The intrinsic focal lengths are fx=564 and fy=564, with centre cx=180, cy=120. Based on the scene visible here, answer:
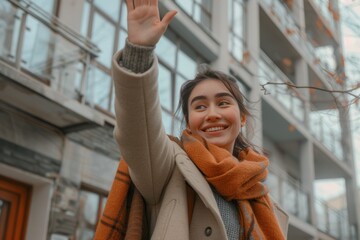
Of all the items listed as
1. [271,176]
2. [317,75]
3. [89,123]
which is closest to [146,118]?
[89,123]

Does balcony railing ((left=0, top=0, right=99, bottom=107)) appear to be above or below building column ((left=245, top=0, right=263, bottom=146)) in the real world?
below

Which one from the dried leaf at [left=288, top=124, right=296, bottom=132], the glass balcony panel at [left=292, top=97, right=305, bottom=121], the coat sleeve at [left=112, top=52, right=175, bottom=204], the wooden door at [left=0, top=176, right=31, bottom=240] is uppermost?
the glass balcony panel at [left=292, top=97, right=305, bottom=121]

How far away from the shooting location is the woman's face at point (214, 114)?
7.35 feet

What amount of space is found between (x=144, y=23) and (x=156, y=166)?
48 cm

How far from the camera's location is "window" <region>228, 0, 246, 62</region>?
14.5 m

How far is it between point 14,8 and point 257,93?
8.79 metres

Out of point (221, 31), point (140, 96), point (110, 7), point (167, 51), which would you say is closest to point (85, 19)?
point (110, 7)

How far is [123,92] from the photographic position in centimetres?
175

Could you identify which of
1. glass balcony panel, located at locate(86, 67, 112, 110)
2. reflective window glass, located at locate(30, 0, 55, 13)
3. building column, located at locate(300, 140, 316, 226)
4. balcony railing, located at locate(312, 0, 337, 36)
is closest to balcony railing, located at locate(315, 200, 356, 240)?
building column, located at locate(300, 140, 316, 226)

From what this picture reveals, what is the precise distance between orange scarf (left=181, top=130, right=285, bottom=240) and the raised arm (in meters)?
0.21

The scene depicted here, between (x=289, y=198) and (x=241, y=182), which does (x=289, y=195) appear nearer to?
(x=289, y=198)

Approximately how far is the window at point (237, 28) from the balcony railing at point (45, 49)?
270 inches

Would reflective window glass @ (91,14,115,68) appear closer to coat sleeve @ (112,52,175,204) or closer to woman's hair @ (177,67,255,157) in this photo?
woman's hair @ (177,67,255,157)

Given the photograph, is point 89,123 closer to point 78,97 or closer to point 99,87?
point 78,97
